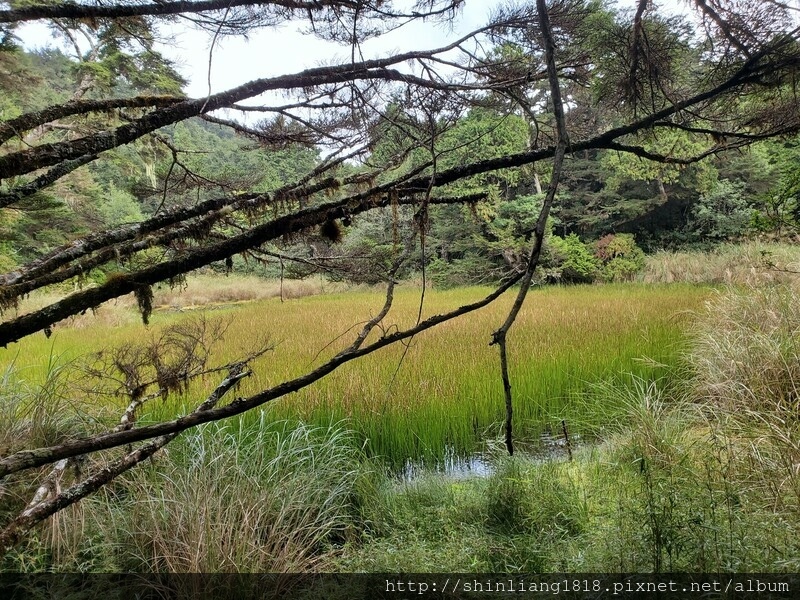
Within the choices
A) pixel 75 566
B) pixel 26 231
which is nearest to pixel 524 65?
pixel 75 566

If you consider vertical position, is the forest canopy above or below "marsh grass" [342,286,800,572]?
above

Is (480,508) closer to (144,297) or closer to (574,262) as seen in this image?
(144,297)

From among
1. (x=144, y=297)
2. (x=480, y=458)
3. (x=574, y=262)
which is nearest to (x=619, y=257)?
(x=574, y=262)

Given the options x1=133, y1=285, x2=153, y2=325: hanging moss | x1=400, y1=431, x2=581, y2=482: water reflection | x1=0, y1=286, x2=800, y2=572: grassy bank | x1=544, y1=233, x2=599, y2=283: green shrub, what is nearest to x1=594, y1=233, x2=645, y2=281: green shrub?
x1=544, y1=233, x2=599, y2=283: green shrub

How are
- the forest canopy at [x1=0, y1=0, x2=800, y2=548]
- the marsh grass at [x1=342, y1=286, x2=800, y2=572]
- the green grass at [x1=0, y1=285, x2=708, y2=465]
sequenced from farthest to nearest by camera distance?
the green grass at [x1=0, y1=285, x2=708, y2=465]
the marsh grass at [x1=342, y1=286, x2=800, y2=572]
the forest canopy at [x1=0, y1=0, x2=800, y2=548]

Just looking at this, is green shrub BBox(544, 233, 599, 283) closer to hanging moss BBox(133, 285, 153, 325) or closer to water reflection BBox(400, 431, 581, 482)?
water reflection BBox(400, 431, 581, 482)

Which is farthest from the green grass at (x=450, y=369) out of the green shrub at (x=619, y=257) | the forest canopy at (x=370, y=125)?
the green shrub at (x=619, y=257)

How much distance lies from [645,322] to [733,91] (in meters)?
5.58

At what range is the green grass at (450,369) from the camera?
384 centimetres

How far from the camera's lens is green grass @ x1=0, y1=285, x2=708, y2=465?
12.6 feet

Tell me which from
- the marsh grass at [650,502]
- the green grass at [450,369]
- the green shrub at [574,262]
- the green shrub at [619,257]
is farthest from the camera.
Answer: the green shrub at [619,257]

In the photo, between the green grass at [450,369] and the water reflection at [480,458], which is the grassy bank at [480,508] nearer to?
the water reflection at [480,458]

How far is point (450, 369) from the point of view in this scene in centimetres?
502

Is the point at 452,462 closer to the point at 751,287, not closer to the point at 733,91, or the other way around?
the point at 733,91
